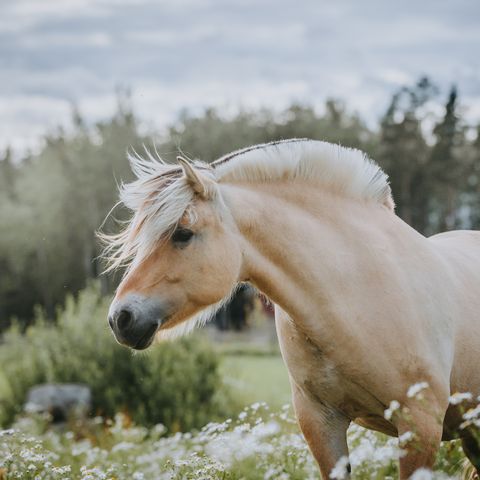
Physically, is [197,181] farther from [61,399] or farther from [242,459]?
[61,399]

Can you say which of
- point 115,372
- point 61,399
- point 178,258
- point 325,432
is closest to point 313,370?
point 325,432

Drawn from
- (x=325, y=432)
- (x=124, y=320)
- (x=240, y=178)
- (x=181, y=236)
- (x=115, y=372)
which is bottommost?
(x=115, y=372)

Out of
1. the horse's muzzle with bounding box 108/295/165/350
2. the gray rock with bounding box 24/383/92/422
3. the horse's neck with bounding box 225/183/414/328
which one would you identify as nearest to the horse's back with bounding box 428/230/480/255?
the horse's neck with bounding box 225/183/414/328

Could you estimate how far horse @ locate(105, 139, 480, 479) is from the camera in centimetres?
Result: 382

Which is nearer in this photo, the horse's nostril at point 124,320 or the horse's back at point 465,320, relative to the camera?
the horse's nostril at point 124,320

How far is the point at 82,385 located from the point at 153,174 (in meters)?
11.1

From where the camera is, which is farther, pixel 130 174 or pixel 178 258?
pixel 130 174

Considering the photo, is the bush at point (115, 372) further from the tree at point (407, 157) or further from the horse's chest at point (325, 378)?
the tree at point (407, 157)

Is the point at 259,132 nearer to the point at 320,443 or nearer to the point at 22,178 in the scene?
the point at 22,178

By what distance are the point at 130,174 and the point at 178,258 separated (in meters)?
40.8

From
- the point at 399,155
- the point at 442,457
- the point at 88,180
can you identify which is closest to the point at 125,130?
the point at 88,180

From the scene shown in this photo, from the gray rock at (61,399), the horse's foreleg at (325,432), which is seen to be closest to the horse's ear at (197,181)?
the horse's foreleg at (325,432)

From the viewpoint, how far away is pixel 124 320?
3721mm

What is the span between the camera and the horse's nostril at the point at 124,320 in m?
3.71
